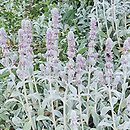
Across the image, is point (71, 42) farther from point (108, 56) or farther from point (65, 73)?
point (65, 73)

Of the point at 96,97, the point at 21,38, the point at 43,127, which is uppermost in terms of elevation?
the point at 21,38

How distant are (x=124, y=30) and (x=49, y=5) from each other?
1.18 m

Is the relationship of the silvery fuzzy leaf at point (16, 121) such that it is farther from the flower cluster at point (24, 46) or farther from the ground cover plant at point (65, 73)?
the flower cluster at point (24, 46)

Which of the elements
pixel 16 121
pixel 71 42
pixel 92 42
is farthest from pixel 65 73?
pixel 16 121

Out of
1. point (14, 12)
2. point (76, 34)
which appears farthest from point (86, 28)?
point (14, 12)

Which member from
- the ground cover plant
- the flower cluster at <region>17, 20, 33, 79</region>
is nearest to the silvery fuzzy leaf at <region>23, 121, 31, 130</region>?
the ground cover plant

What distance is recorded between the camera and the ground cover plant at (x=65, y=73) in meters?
2.76

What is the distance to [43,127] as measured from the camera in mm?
3178

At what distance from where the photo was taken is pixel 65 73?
9.66 ft

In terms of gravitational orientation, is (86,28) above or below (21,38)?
below

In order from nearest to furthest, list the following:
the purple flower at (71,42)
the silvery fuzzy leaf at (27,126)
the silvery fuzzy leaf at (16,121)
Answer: the purple flower at (71,42)
the silvery fuzzy leaf at (27,126)
the silvery fuzzy leaf at (16,121)

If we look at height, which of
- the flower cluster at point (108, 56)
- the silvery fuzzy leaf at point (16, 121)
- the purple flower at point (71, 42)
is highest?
the purple flower at point (71, 42)

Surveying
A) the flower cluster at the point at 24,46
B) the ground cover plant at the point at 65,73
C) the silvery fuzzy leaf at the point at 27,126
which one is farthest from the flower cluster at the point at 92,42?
the silvery fuzzy leaf at the point at 27,126

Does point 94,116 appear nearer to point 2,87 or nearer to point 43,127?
point 43,127
